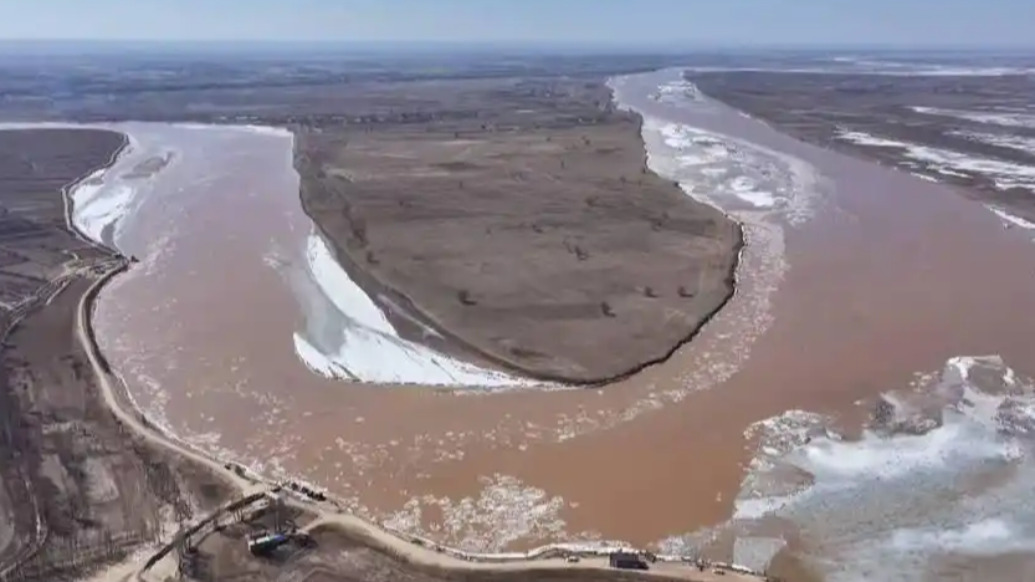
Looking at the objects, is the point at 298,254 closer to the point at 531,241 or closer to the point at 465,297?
the point at 531,241

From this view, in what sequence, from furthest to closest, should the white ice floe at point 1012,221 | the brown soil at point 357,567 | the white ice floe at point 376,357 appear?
the white ice floe at point 1012,221 → the white ice floe at point 376,357 → the brown soil at point 357,567

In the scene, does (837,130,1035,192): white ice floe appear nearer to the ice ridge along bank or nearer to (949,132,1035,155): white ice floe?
(949,132,1035,155): white ice floe

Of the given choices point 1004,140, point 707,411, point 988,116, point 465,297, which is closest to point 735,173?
point 1004,140

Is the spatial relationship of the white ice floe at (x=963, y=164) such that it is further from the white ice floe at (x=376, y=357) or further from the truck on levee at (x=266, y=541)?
the truck on levee at (x=266, y=541)

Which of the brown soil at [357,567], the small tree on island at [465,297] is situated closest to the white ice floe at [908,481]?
the brown soil at [357,567]

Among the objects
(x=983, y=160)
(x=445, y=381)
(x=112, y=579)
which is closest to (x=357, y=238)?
(x=445, y=381)

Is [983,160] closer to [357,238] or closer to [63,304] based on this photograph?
[357,238]

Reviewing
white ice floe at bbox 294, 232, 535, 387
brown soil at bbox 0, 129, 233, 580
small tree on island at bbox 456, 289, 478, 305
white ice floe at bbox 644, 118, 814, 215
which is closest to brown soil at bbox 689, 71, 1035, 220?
white ice floe at bbox 644, 118, 814, 215
